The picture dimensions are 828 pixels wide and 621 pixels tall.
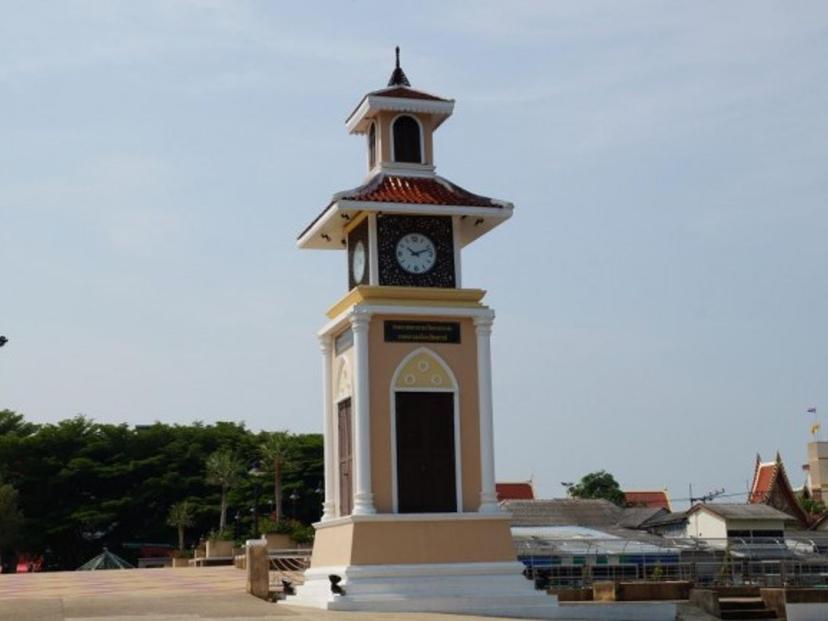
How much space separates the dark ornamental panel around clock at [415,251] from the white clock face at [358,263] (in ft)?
1.92

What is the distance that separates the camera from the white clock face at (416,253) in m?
21.7

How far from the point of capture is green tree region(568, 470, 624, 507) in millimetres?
70500

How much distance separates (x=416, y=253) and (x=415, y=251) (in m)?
0.04

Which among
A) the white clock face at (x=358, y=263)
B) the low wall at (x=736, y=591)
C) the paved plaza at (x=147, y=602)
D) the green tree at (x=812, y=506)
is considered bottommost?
the low wall at (x=736, y=591)

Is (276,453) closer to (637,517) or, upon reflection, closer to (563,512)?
(563,512)

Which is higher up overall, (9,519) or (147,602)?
(9,519)

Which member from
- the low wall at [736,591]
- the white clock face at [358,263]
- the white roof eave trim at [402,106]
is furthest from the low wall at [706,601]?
the white roof eave trim at [402,106]

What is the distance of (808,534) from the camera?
46469 millimetres

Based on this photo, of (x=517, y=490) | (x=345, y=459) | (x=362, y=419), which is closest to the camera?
(x=362, y=419)

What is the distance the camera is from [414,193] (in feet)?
71.9

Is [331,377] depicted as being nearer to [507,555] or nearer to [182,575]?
[507,555]

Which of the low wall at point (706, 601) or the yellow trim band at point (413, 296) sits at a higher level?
the yellow trim band at point (413, 296)

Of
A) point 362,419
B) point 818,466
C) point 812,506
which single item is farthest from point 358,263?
point 818,466

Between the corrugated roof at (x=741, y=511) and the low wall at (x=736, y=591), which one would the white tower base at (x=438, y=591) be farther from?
the corrugated roof at (x=741, y=511)
